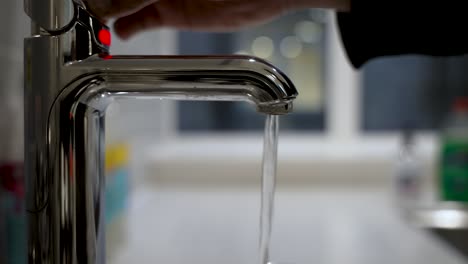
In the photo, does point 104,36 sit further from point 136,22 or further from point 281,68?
point 281,68

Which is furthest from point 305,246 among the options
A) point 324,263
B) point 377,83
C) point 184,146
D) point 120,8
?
point 377,83

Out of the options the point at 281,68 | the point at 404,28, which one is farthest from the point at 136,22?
the point at 281,68

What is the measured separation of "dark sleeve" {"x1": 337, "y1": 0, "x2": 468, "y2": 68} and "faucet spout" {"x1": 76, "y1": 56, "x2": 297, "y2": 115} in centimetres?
16

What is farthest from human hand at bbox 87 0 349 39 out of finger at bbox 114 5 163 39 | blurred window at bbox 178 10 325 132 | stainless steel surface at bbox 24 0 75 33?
blurred window at bbox 178 10 325 132

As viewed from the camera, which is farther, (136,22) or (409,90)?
(409,90)

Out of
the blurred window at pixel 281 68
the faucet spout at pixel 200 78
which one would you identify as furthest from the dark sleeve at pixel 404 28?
the blurred window at pixel 281 68

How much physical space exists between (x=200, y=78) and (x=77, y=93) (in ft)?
0.33

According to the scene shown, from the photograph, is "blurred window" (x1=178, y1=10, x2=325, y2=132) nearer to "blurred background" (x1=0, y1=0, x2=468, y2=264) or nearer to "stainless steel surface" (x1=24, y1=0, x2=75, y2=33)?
"blurred background" (x1=0, y1=0, x2=468, y2=264)

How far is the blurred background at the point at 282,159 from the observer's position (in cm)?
78

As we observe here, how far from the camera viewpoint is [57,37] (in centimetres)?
36

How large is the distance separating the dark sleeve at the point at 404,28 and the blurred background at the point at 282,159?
20 cm

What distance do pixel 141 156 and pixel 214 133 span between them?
524 mm

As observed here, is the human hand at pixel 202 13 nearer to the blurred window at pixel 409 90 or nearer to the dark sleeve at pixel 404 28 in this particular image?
the dark sleeve at pixel 404 28

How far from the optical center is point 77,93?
37 centimetres
